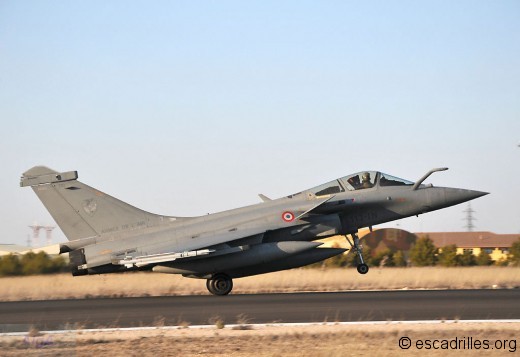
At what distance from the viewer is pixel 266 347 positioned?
11.4m

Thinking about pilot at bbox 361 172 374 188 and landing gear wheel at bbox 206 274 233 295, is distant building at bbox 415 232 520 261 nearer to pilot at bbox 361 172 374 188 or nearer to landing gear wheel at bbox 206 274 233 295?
pilot at bbox 361 172 374 188

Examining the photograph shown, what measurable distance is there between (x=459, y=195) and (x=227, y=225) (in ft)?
21.8

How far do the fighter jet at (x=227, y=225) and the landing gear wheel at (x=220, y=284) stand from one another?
27 mm

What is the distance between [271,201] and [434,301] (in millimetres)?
6205

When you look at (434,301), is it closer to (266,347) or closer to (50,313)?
(266,347)

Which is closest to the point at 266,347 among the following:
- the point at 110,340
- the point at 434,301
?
→ the point at 110,340

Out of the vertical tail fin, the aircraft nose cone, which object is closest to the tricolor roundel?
the vertical tail fin

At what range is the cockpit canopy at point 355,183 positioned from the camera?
20844mm

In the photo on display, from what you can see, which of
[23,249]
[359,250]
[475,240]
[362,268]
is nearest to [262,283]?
[359,250]

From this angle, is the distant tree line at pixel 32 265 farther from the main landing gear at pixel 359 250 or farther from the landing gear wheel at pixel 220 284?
the main landing gear at pixel 359 250

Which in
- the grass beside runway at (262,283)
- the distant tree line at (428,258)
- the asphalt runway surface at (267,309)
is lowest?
the asphalt runway surface at (267,309)

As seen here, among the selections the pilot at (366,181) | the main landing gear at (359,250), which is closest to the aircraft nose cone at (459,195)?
the pilot at (366,181)

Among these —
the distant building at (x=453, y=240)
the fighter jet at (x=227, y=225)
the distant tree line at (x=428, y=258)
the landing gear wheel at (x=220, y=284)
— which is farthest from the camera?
the distant building at (x=453, y=240)

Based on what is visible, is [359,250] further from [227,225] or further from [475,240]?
[475,240]
